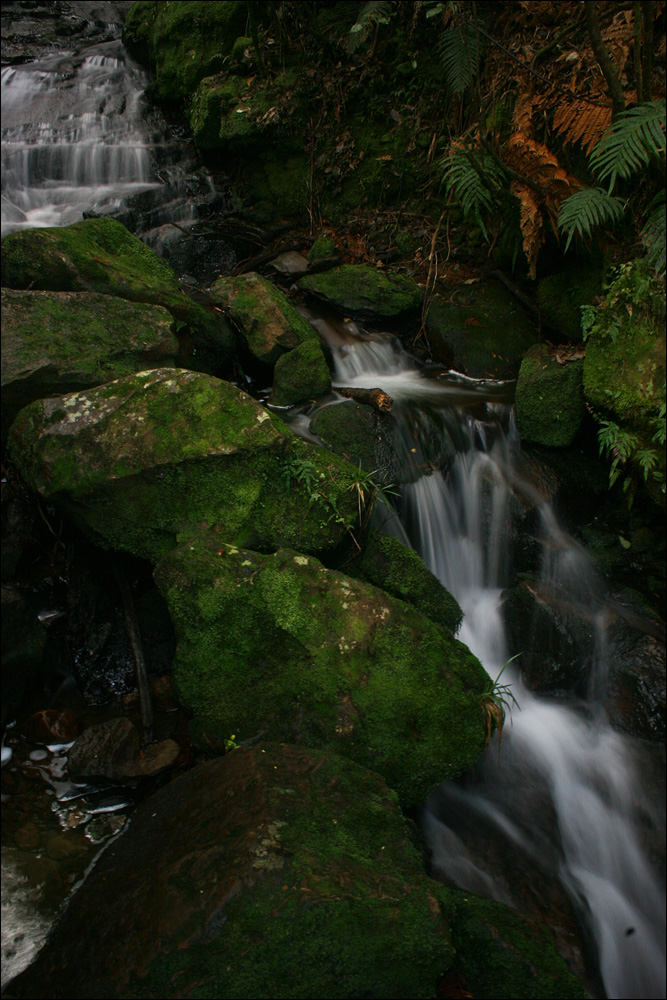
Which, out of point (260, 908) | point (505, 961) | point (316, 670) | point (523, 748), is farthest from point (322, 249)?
point (505, 961)

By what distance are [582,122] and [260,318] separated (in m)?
3.27

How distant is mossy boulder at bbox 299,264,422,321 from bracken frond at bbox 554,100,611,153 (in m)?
1.95

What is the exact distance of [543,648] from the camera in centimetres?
420

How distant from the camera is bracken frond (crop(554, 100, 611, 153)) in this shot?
17.1 feet

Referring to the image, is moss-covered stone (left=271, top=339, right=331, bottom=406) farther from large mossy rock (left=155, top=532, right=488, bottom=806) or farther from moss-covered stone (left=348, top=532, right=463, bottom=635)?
→ large mossy rock (left=155, top=532, right=488, bottom=806)

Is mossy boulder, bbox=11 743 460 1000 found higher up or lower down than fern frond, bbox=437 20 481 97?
lower down

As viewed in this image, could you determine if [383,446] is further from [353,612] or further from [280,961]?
[280,961]

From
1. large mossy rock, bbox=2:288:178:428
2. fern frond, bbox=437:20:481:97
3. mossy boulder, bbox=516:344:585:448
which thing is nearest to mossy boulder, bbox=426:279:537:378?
mossy boulder, bbox=516:344:585:448

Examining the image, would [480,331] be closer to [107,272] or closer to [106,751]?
[107,272]

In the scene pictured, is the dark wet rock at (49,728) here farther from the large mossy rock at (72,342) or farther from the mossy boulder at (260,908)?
the large mossy rock at (72,342)

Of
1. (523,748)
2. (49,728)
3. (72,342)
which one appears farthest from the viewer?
(72,342)

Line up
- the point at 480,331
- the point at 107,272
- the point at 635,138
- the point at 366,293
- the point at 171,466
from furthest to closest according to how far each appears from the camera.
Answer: the point at 366,293 → the point at 480,331 → the point at 107,272 → the point at 635,138 → the point at 171,466

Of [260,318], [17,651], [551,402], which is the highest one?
[260,318]

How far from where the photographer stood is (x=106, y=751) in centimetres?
320
